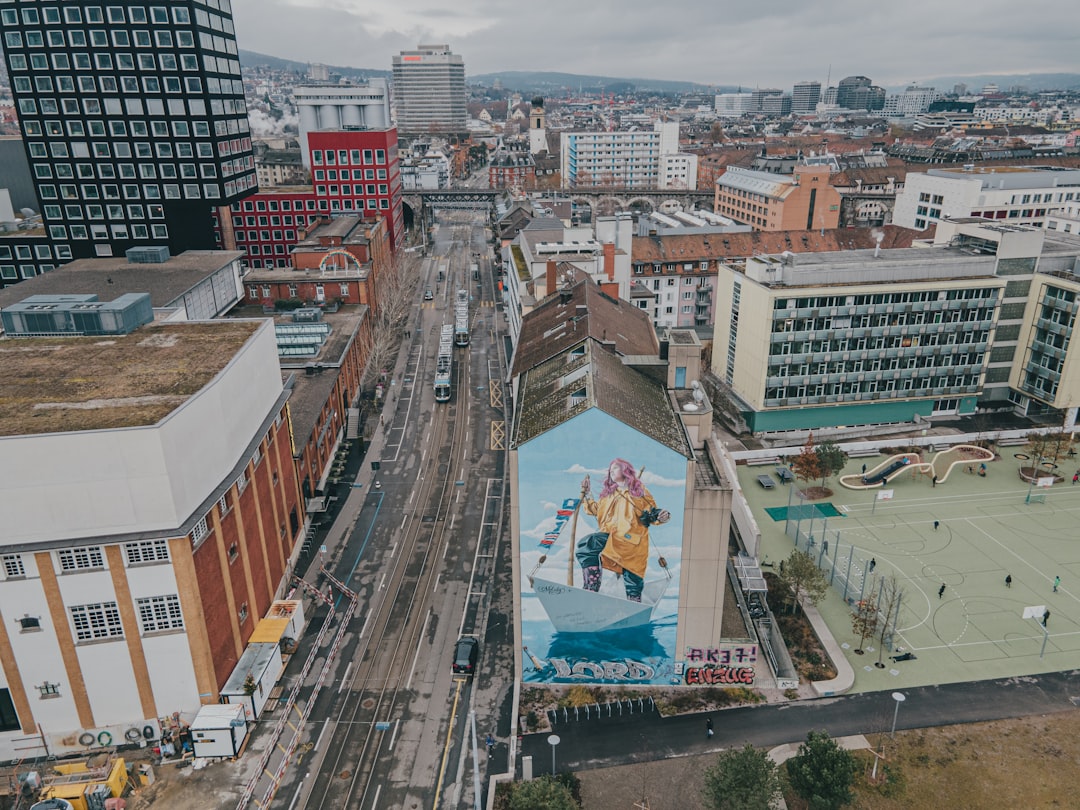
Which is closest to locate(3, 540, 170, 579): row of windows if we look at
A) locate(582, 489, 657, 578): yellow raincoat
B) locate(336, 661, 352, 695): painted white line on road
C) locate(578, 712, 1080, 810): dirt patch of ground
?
locate(336, 661, 352, 695): painted white line on road

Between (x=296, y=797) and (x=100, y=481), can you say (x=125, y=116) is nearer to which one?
(x=100, y=481)

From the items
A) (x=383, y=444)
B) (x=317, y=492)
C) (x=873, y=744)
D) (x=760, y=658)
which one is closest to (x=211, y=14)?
(x=383, y=444)

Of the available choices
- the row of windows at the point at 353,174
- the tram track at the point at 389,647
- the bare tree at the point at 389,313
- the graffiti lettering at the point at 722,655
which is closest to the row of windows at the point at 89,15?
the bare tree at the point at 389,313

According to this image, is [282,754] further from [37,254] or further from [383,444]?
[37,254]

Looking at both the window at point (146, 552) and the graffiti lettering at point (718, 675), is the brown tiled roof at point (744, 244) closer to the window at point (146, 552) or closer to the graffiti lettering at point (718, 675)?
the graffiti lettering at point (718, 675)

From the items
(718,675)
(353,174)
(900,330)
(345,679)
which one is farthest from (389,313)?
(718,675)

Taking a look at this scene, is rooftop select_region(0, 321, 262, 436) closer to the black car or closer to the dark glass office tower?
the black car

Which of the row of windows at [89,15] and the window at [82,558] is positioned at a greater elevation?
the row of windows at [89,15]
